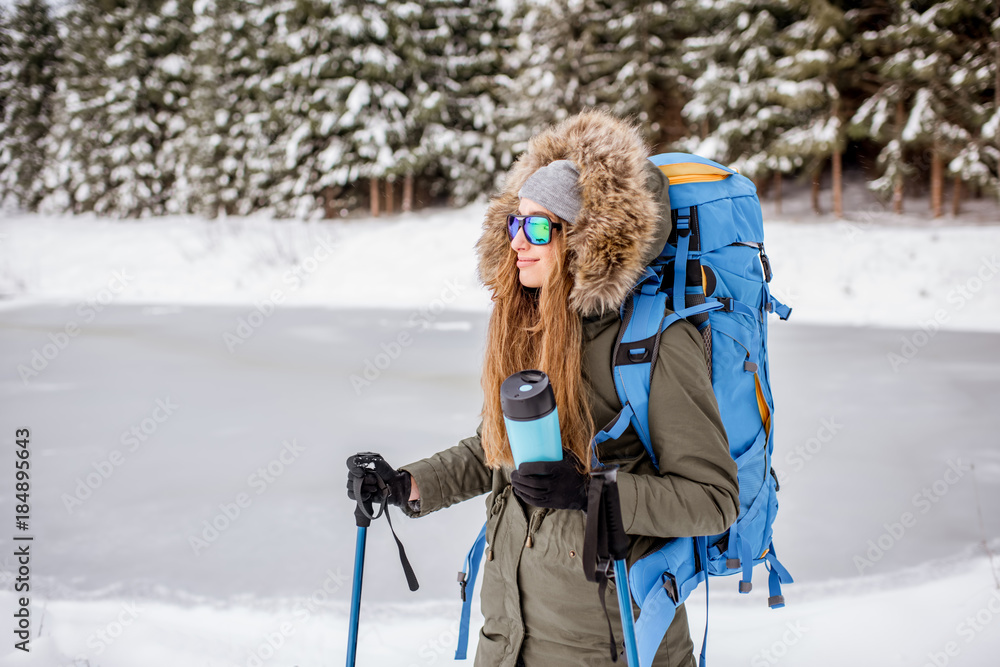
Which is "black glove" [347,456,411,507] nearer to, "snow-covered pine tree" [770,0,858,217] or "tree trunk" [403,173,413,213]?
"snow-covered pine tree" [770,0,858,217]

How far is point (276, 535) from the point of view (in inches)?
158

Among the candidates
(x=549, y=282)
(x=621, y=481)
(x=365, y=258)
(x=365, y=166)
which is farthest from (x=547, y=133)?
(x=365, y=166)

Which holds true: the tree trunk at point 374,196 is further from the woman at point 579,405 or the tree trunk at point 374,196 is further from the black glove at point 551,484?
the black glove at point 551,484

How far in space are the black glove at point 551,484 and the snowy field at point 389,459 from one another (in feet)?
6.45

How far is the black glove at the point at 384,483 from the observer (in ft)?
5.73

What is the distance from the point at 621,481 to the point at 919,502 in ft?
13.0

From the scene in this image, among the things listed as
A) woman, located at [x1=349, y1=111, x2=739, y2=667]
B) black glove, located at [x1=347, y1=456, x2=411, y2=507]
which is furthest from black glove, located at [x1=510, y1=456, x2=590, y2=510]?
black glove, located at [x1=347, y1=456, x2=411, y2=507]

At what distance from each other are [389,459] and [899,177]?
48.6 ft

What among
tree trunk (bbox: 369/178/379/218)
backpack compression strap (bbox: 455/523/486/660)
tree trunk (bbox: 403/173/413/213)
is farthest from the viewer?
tree trunk (bbox: 403/173/413/213)

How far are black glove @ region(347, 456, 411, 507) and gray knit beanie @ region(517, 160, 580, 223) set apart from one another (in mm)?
815

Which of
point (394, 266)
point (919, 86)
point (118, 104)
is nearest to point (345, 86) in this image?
point (394, 266)

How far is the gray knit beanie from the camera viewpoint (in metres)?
1.60

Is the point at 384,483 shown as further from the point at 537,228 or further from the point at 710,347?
the point at 710,347

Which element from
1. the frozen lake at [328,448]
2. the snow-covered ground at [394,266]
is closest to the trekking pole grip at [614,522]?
the frozen lake at [328,448]
